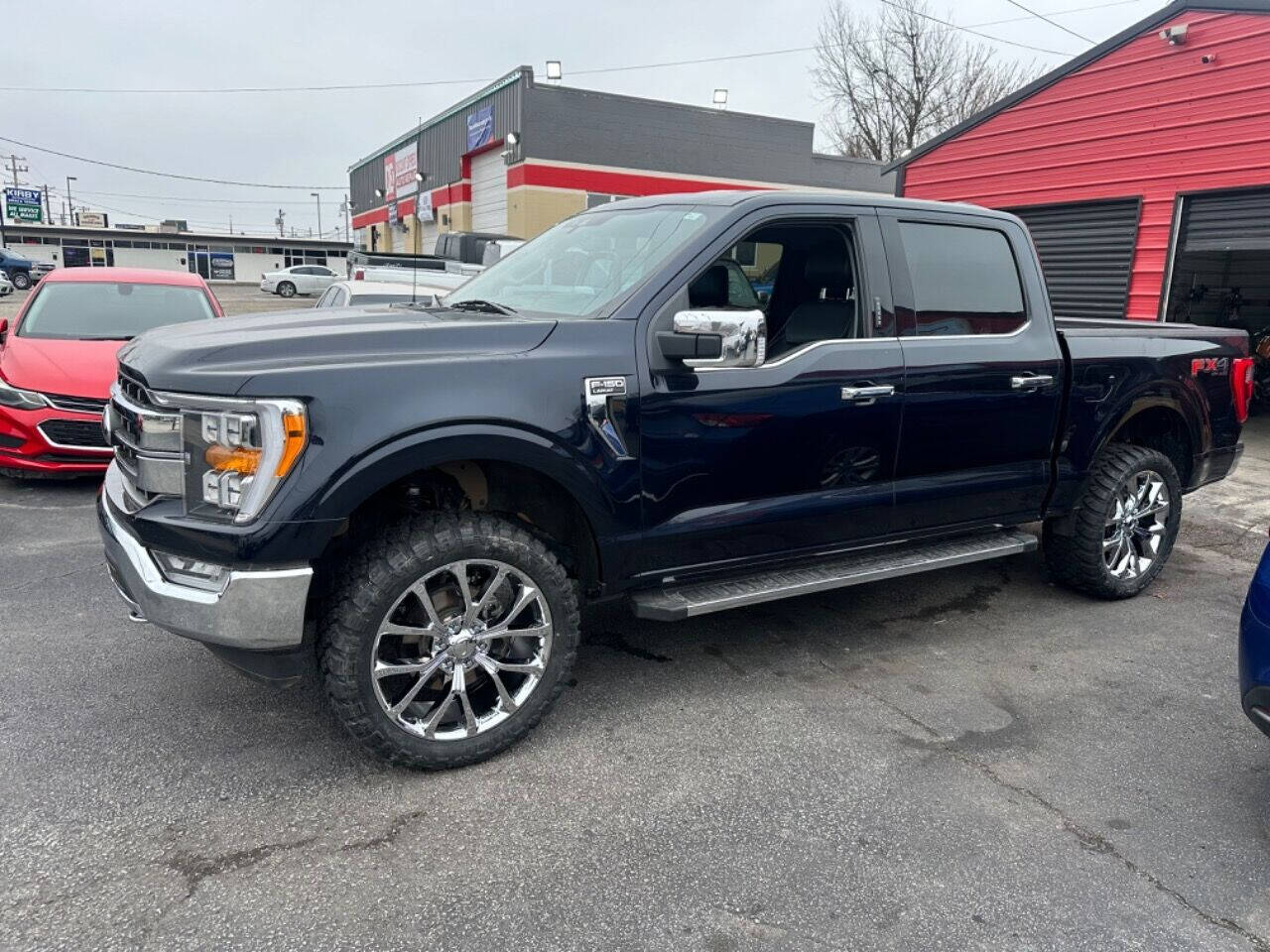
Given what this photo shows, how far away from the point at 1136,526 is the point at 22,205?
3320 inches

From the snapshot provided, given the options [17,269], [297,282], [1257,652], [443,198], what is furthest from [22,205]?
[1257,652]

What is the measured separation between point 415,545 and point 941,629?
111 inches

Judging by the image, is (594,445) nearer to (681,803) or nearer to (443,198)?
(681,803)

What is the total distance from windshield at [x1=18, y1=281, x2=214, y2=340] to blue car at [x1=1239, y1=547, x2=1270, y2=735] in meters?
7.56

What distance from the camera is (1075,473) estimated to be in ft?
15.0

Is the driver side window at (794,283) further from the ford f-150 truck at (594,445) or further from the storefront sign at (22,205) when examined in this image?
the storefront sign at (22,205)

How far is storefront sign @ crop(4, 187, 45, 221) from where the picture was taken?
69.1 m

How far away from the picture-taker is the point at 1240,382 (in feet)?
17.2

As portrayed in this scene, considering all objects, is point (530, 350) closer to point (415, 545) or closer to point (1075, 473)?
point (415, 545)

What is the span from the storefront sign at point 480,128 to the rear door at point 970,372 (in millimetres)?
24528

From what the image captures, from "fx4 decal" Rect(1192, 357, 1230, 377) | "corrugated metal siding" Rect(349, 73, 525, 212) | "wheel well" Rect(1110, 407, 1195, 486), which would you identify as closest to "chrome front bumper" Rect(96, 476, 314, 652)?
"wheel well" Rect(1110, 407, 1195, 486)

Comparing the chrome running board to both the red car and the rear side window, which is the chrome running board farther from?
the red car

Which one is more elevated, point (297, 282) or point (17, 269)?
point (17, 269)

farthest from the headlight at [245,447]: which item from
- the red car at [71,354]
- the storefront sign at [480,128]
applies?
the storefront sign at [480,128]
